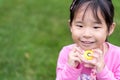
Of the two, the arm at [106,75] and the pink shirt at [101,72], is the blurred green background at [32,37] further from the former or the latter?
the arm at [106,75]

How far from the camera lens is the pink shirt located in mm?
3059

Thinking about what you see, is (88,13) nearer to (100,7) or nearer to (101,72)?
(100,7)

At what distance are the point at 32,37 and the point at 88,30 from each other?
117 inches

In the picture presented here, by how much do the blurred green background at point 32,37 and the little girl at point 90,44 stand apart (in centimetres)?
190

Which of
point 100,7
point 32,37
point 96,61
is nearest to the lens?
point 96,61

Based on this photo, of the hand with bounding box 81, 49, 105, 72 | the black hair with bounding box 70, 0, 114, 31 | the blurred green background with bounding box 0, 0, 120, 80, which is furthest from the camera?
the blurred green background with bounding box 0, 0, 120, 80

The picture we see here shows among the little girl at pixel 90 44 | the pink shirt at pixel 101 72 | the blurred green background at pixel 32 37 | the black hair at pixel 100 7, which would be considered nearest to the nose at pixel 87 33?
the little girl at pixel 90 44

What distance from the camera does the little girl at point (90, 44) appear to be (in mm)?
2994

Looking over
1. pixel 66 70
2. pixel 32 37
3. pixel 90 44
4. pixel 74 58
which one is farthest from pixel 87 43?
pixel 32 37

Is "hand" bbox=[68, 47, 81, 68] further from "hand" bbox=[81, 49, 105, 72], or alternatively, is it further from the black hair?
the black hair

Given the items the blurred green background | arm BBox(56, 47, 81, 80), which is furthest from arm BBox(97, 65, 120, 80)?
the blurred green background

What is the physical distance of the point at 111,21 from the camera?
10.3 ft

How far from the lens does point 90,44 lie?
119 inches

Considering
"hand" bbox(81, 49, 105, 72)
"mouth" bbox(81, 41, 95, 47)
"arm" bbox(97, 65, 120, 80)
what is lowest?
"arm" bbox(97, 65, 120, 80)
